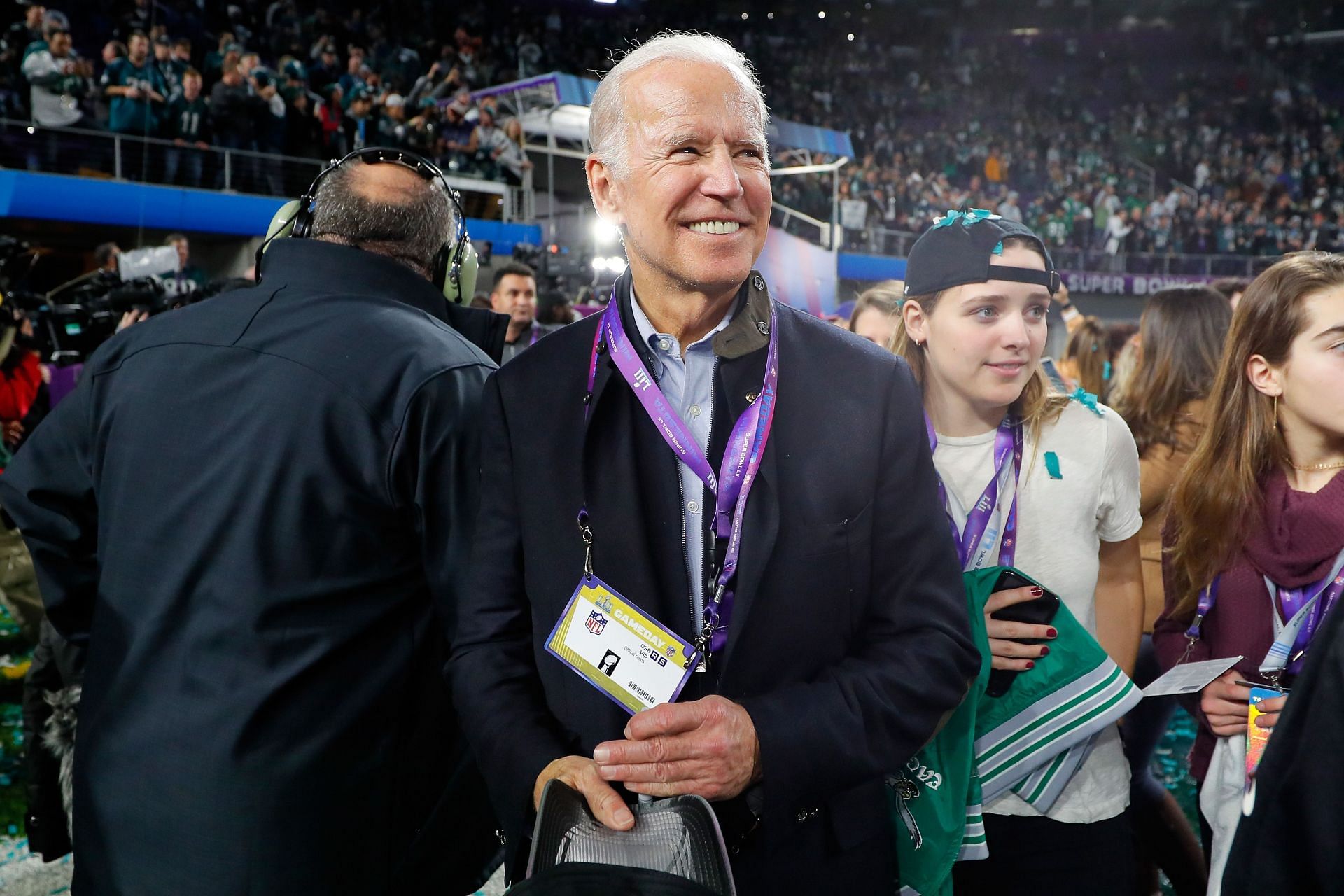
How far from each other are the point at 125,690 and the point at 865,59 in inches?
895

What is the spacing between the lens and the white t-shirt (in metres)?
1.59

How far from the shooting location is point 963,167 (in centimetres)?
1958

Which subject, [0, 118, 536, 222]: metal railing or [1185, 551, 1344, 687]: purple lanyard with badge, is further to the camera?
[0, 118, 536, 222]: metal railing

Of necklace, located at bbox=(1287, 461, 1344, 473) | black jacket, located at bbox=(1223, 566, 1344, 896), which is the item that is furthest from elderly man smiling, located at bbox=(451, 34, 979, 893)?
necklace, located at bbox=(1287, 461, 1344, 473)

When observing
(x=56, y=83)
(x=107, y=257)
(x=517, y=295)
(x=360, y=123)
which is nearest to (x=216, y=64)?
(x=360, y=123)

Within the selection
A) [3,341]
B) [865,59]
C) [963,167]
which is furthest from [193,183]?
[865,59]

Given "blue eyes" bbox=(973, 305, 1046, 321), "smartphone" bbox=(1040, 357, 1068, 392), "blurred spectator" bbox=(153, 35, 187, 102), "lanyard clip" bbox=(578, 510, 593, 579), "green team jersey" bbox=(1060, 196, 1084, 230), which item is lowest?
"lanyard clip" bbox=(578, 510, 593, 579)

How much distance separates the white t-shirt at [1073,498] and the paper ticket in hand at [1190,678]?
147 millimetres

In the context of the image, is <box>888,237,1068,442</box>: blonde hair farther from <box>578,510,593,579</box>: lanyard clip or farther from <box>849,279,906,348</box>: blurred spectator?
<box>849,279,906,348</box>: blurred spectator

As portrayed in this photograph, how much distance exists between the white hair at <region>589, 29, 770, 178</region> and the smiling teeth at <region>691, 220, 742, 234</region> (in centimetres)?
11

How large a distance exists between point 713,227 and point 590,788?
63 centimetres

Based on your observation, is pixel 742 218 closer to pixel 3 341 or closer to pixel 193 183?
pixel 3 341

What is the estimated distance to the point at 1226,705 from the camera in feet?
4.88

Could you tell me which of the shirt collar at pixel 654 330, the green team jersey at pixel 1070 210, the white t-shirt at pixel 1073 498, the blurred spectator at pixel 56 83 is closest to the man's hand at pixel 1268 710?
the white t-shirt at pixel 1073 498
